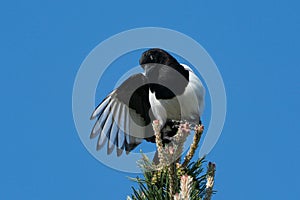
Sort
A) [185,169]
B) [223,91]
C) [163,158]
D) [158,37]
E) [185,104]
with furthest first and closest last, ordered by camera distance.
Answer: [185,104] < [158,37] < [223,91] < [185,169] < [163,158]

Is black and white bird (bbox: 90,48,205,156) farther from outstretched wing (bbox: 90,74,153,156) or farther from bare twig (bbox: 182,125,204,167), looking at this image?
bare twig (bbox: 182,125,204,167)

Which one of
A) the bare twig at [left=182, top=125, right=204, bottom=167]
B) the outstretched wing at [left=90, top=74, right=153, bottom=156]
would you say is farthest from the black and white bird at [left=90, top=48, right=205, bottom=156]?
the bare twig at [left=182, top=125, right=204, bottom=167]

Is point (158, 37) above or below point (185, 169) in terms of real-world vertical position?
above

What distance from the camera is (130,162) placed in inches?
98.5

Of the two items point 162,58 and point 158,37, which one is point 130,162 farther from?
point 162,58

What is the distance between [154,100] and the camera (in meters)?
4.04

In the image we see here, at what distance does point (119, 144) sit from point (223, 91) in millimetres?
1141

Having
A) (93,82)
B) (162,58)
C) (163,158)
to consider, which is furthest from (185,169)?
(162,58)

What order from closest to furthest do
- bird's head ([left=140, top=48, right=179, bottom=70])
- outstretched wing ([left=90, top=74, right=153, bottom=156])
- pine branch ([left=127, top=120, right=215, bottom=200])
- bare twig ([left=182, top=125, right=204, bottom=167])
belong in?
1. pine branch ([left=127, top=120, right=215, bottom=200])
2. bare twig ([left=182, top=125, right=204, bottom=167])
3. outstretched wing ([left=90, top=74, right=153, bottom=156])
4. bird's head ([left=140, top=48, right=179, bottom=70])

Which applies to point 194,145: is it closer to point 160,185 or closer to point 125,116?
point 160,185

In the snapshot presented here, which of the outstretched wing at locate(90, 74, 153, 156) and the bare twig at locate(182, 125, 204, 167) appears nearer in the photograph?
the bare twig at locate(182, 125, 204, 167)

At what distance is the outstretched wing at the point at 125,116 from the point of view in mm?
3503

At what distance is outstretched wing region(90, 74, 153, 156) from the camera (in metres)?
3.50

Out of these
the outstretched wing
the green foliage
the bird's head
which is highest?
the bird's head
